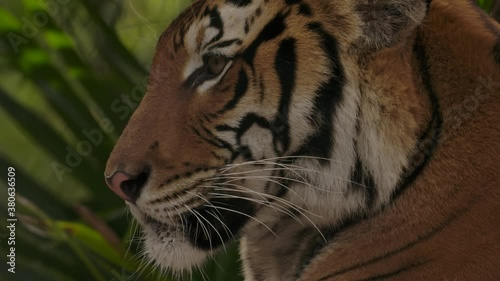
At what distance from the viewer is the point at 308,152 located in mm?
1621

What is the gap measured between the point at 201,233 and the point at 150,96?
0.29 m

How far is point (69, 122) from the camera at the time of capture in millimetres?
2311

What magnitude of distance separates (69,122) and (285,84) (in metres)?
0.90

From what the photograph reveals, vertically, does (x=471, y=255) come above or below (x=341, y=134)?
below

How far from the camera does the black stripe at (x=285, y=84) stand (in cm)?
161

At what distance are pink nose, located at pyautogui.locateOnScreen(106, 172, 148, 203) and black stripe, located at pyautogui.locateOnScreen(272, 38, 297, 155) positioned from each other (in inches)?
10.3

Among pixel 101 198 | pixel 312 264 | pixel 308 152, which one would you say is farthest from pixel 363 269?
pixel 101 198

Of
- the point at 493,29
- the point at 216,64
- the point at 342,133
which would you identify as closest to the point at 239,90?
the point at 216,64

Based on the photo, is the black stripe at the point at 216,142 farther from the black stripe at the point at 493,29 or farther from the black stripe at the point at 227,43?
the black stripe at the point at 493,29

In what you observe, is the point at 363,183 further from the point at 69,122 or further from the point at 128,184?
the point at 69,122

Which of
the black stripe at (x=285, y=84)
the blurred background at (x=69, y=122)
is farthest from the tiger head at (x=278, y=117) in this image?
the blurred background at (x=69, y=122)

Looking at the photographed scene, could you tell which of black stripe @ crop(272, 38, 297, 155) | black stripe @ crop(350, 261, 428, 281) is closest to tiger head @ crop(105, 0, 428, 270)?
black stripe @ crop(272, 38, 297, 155)

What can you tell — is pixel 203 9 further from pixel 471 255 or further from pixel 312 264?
pixel 471 255

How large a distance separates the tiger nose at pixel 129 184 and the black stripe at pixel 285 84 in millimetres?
260
